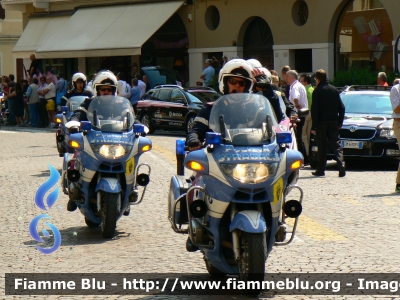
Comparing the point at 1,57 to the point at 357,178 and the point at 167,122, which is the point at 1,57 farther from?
the point at 357,178

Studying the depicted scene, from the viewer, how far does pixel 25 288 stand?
24.4ft

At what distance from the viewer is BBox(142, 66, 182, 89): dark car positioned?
33.0 metres

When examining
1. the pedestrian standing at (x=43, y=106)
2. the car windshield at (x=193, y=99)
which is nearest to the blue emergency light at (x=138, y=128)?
the car windshield at (x=193, y=99)

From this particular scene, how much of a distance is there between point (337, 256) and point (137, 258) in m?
1.82

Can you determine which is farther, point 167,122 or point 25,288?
point 167,122

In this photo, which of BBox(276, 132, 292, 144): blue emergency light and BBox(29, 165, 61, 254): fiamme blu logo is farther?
BBox(29, 165, 61, 254): fiamme blu logo

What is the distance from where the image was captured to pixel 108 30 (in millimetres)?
37812

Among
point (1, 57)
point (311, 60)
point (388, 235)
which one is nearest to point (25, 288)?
point (388, 235)

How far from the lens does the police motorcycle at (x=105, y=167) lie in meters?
9.61

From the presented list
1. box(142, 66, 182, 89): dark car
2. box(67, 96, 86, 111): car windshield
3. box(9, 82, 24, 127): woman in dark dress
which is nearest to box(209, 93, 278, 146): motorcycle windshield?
box(67, 96, 86, 111): car windshield

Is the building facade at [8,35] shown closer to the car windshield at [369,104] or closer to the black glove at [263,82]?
the car windshield at [369,104]

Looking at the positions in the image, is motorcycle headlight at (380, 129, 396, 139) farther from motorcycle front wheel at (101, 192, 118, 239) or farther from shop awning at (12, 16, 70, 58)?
shop awning at (12, 16, 70, 58)

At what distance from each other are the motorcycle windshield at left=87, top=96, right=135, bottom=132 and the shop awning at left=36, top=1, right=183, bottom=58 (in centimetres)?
2463

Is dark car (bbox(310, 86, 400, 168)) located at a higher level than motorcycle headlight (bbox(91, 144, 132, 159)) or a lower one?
lower
